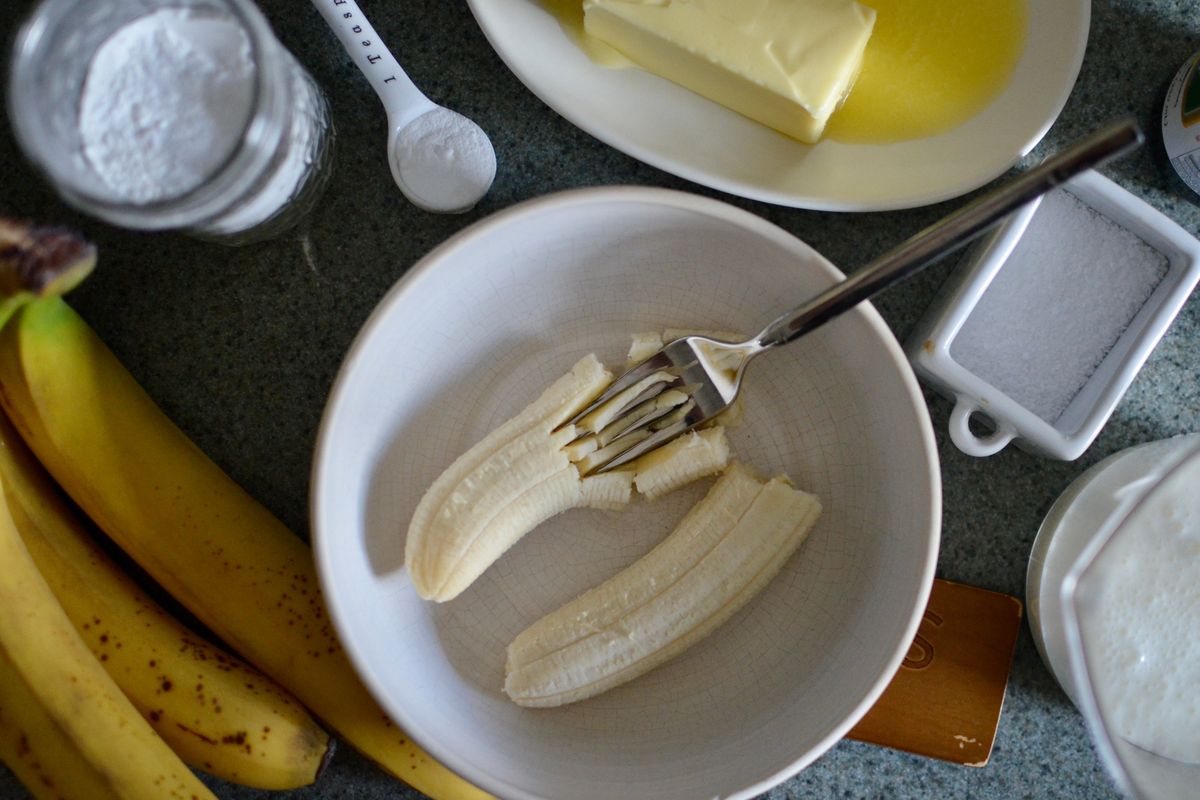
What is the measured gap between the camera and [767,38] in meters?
0.71

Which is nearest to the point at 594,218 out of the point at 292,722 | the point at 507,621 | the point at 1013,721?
the point at 507,621

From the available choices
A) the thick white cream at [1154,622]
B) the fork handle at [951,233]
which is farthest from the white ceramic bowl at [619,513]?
the thick white cream at [1154,622]

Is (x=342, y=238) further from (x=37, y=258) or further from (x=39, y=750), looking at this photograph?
(x=39, y=750)

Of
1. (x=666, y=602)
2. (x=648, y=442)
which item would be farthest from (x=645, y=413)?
(x=666, y=602)

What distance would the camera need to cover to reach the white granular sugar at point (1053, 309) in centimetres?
73

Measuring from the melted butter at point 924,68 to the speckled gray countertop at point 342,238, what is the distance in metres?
0.07

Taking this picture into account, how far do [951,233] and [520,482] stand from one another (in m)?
0.35

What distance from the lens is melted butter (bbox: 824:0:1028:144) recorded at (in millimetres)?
760

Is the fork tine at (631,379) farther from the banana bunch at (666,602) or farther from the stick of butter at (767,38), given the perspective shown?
the stick of butter at (767,38)

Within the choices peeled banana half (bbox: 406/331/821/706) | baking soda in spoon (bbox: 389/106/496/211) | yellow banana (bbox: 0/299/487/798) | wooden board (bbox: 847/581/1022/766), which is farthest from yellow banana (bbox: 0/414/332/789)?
wooden board (bbox: 847/581/1022/766)

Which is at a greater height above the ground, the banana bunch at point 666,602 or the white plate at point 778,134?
the white plate at point 778,134

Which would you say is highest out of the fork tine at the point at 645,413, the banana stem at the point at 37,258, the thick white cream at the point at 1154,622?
the banana stem at the point at 37,258

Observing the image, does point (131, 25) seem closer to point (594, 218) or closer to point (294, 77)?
point (294, 77)

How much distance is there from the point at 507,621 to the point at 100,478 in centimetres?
34
